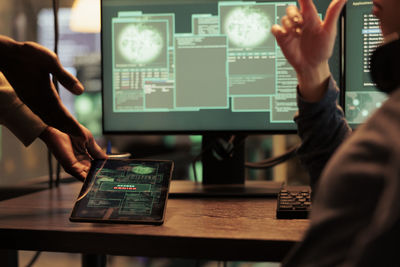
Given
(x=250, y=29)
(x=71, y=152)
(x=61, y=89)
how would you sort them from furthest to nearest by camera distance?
(x=61, y=89) → (x=250, y=29) → (x=71, y=152)

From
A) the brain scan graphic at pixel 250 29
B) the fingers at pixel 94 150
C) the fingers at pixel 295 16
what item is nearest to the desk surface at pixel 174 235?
the fingers at pixel 94 150

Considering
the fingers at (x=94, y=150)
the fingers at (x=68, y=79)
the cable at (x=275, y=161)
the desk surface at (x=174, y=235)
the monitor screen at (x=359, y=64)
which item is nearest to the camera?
the desk surface at (x=174, y=235)

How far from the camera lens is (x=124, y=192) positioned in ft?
2.86

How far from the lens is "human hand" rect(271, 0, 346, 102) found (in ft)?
2.41

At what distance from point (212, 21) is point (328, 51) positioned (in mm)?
467

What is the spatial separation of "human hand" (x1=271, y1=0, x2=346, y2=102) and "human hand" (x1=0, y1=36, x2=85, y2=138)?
0.37m

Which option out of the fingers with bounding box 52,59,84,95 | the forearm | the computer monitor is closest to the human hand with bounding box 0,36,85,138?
the fingers with bounding box 52,59,84,95

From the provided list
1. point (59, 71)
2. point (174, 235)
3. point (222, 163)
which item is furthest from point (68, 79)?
point (222, 163)

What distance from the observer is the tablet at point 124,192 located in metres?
0.82

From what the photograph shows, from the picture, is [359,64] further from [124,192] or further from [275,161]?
[124,192]

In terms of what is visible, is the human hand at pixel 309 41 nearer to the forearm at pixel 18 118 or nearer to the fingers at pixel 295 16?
the fingers at pixel 295 16

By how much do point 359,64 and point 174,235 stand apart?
69cm

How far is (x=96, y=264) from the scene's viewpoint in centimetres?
117

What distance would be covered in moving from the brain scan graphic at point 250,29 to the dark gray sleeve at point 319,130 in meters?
0.40
